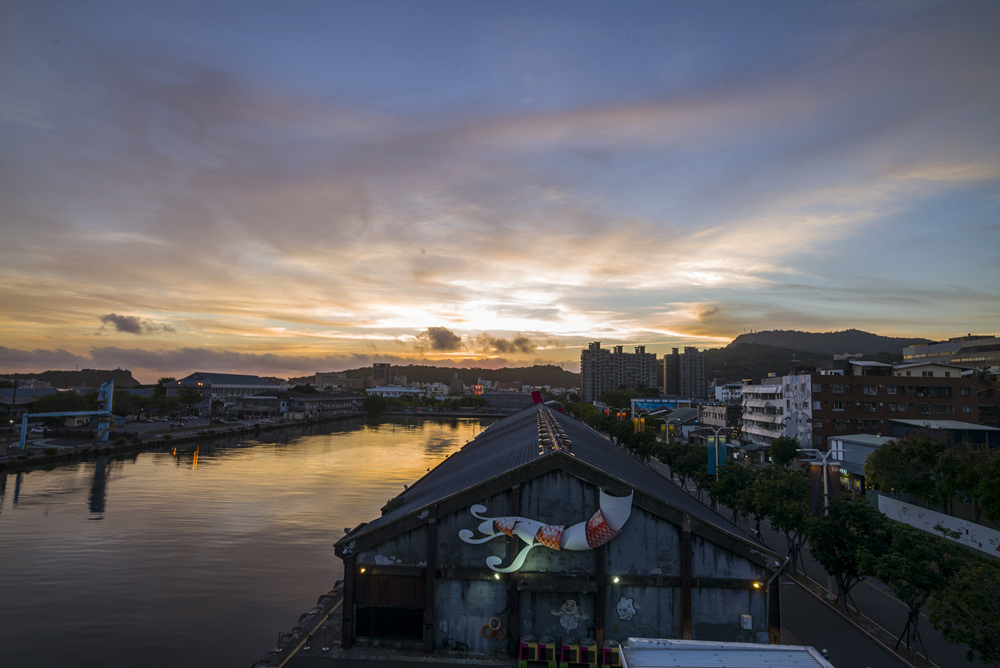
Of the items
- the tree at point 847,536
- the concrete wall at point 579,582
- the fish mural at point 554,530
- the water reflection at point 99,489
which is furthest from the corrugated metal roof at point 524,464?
the water reflection at point 99,489

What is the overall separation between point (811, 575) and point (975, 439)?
4066cm

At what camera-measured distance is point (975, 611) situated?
18547 mm

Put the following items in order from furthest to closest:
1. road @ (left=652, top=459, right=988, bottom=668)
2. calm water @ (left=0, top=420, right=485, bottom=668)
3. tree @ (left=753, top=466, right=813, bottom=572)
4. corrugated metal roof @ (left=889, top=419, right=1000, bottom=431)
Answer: corrugated metal roof @ (left=889, top=419, right=1000, bottom=431) → tree @ (left=753, top=466, right=813, bottom=572) → calm water @ (left=0, top=420, right=485, bottom=668) → road @ (left=652, top=459, right=988, bottom=668)

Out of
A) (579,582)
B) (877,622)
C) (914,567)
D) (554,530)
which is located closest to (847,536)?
(914,567)

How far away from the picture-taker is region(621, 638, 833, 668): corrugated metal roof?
1473cm

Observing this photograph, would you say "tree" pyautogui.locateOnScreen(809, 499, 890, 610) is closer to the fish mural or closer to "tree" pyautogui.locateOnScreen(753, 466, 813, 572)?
"tree" pyautogui.locateOnScreen(753, 466, 813, 572)

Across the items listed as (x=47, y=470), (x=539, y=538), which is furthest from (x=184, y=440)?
(x=539, y=538)

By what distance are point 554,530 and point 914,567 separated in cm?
1455

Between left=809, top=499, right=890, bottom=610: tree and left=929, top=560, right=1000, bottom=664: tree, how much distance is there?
5.45 metres

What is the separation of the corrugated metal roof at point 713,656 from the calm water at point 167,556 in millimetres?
17686

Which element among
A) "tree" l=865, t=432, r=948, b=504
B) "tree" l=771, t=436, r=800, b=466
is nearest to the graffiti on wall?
"tree" l=865, t=432, r=948, b=504

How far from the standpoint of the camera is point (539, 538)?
2212 cm

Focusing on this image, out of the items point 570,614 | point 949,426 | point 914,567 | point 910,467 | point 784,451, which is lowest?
point 570,614

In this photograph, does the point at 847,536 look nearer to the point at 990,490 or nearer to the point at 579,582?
the point at 579,582
